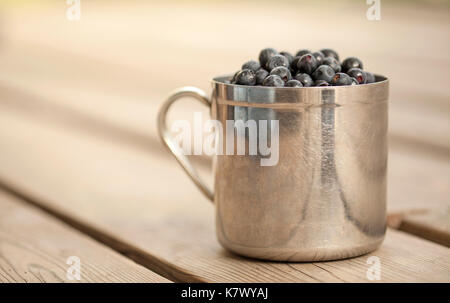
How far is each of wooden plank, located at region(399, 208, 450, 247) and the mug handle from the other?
11.6 inches

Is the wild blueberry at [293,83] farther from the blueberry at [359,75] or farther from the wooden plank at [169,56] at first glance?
the wooden plank at [169,56]

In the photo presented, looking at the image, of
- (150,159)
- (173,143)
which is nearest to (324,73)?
(173,143)

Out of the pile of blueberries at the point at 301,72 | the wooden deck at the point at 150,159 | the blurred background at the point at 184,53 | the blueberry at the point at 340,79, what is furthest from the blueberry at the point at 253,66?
the blurred background at the point at 184,53

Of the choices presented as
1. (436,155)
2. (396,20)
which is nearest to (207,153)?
(436,155)

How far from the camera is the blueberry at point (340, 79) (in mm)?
864

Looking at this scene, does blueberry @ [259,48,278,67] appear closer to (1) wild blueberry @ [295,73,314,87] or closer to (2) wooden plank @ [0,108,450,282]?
(1) wild blueberry @ [295,73,314,87]

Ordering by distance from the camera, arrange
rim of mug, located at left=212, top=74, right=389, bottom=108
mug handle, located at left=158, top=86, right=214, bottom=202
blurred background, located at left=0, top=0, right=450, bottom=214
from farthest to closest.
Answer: blurred background, located at left=0, top=0, right=450, bottom=214 → mug handle, located at left=158, top=86, right=214, bottom=202 → rim of mug, located at left=212, top=74, right=389, bottom=108

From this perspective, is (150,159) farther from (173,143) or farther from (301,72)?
(301,72)

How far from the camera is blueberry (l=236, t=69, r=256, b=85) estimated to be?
34.9 inches

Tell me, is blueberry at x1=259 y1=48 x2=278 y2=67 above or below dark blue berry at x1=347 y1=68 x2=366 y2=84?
above

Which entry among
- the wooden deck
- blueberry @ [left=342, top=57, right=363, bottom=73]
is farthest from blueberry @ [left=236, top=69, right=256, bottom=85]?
the wooden deck

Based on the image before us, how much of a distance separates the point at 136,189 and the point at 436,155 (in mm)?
604
